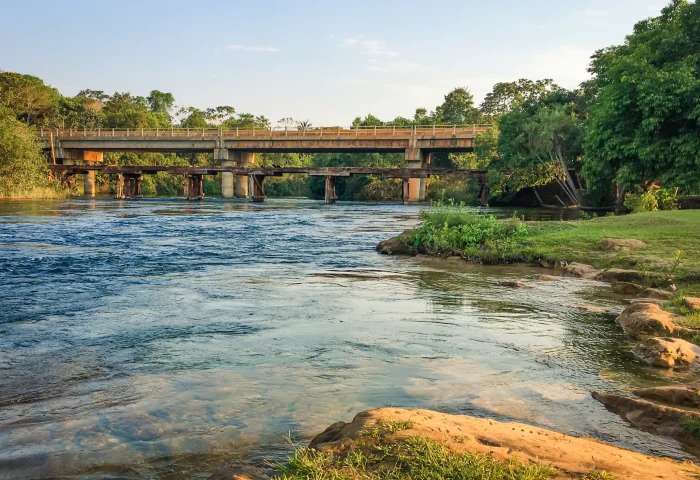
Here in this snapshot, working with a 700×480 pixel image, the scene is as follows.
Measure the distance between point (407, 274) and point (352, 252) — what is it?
4641mm

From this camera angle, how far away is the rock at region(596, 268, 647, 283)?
1174 centimetres

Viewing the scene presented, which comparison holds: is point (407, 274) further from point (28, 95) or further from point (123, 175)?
point (28, 95)

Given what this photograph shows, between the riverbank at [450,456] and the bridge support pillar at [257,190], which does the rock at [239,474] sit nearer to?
the riverbank at [450,456]

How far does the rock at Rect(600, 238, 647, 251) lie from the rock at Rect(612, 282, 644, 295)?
3609 mm

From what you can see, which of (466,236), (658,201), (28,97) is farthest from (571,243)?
(28,97)

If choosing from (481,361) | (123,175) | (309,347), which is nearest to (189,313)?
(309,347)

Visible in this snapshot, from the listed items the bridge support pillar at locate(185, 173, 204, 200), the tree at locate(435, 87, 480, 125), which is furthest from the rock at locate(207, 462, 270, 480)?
the tree at locate(435, 87, 480, 125)

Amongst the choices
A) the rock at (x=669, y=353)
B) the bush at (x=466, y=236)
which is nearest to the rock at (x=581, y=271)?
the bush at (x=466, y=236)

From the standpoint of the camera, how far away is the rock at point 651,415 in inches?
187

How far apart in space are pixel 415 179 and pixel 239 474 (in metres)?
63.0

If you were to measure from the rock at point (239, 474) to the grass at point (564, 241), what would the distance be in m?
10.2

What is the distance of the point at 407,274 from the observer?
13.6 meters

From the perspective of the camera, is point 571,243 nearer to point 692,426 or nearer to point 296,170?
point 692,426

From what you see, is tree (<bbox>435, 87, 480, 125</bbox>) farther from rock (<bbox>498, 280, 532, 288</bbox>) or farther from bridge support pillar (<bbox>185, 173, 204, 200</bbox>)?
rock (<bbox>498, 280, 532, 288</bbox>)
